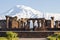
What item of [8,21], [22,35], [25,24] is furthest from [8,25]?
[22,35]

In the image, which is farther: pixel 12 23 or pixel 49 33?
pixel 12 23

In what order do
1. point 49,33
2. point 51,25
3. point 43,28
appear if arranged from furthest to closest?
1. point 51,25
2. point 43,28
3. point 49,33

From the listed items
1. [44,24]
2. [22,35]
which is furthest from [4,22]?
[22,35]

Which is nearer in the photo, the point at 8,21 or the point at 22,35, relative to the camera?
the point at 22,35

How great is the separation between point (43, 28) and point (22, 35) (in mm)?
12107

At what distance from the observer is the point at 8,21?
3866cm

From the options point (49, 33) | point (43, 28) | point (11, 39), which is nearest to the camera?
point (11, 39)

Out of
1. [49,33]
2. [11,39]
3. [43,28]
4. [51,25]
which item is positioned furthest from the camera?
[51,25]

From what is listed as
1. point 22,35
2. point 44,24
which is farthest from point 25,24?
point 22,35

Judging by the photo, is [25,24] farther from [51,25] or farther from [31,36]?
[31,36]

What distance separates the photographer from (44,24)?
127 ft

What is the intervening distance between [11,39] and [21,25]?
23.4 meters

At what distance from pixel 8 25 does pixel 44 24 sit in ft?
18.9

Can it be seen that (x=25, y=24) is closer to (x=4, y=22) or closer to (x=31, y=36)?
(x=4, y=22)
